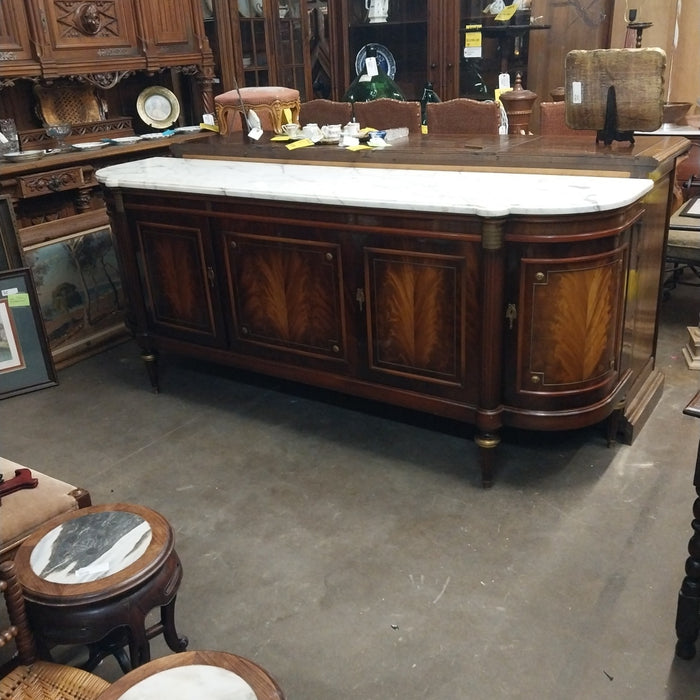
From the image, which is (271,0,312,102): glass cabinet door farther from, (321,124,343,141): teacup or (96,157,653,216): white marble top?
(96,157,653,216): white marble top

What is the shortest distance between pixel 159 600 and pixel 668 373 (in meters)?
2.35

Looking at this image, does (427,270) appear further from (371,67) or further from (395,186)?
(371,67)

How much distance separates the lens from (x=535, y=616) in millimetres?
1775

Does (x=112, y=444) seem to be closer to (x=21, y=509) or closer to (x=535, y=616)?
(x=21, y=509)

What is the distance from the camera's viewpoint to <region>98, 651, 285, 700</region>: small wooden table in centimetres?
108

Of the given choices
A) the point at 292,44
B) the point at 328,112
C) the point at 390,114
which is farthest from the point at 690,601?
the point at 292,44

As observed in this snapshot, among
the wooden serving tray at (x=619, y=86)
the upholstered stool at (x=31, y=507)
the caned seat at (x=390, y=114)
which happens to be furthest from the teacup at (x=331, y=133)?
the upholstered stool at (x=31, y=507)

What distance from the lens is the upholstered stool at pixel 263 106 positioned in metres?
3.34

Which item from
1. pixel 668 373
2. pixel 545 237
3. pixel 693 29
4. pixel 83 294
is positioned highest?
pixel 693 29

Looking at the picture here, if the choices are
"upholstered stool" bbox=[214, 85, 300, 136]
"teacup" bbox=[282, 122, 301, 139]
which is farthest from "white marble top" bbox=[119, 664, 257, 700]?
"upholstered stool" bbox=[214, 85, 300, 136]

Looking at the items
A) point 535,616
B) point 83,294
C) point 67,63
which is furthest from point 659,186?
point 67,63

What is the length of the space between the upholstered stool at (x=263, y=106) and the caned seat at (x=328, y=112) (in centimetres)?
18

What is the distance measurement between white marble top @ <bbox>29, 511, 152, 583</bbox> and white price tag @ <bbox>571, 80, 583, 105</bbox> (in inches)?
74.7

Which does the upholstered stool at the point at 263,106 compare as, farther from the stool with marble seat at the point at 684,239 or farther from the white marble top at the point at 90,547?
the white marble top at the point at 90,547
